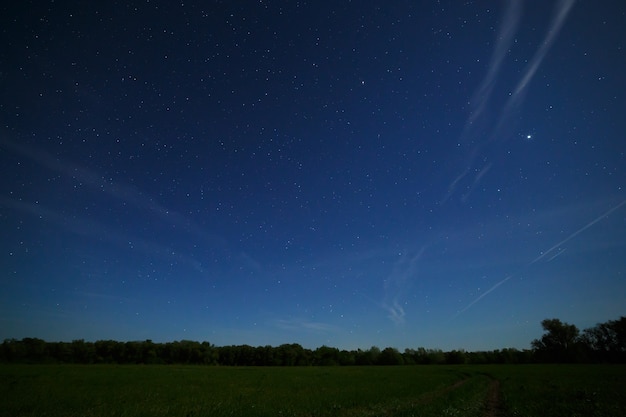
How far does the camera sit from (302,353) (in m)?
135

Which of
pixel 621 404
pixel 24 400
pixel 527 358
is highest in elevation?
pixel 527 358

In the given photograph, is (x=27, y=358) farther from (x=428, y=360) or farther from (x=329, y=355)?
(x=428, y=360)

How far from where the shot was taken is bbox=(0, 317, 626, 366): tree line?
310 feet

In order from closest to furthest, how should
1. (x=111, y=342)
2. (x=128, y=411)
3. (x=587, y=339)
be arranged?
1. (x=128, y=411)
2. (x=587, y=339)
3. (x=111, y=342)

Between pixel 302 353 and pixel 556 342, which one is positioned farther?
pixel 302 353

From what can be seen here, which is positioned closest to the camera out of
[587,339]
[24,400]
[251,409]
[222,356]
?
[251,409]

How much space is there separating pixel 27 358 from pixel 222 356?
210ft

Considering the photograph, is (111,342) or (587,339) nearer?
(587,339)

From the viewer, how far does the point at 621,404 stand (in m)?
16.4

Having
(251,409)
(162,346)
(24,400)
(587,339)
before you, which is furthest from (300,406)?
(162,346)

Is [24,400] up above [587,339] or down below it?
below

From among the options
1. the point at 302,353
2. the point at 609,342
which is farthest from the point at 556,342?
the point at 302,353

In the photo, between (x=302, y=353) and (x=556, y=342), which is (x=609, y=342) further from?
(x=302, y=353)

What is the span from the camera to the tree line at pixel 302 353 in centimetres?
9456
